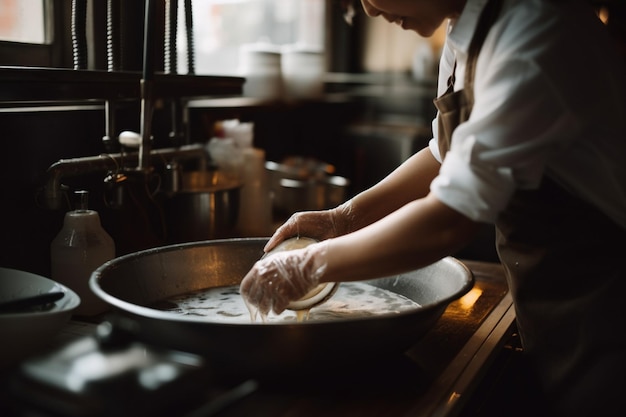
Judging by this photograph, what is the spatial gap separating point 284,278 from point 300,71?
2591 millimetres

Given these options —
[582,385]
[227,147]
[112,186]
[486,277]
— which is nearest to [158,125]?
[227,147]

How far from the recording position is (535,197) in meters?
1.14

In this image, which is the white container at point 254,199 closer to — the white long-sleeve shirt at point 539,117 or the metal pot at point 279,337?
the metal pot at point 279,337

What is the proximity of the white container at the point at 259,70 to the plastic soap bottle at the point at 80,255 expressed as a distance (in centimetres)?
182

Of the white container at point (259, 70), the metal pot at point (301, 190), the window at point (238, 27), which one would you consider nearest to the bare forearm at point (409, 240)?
the metal pot at point (301, 190)

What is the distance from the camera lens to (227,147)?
2.15 metres

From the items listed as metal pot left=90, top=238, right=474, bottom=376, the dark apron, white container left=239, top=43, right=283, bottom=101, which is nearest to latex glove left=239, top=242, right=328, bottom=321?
metal pot left=90, top=238, right=474, bottom=376

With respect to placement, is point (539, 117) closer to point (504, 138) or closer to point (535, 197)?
point (504, 138)

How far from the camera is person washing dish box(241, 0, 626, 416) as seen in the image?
0.97 meters

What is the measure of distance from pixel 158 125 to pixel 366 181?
7.69ft

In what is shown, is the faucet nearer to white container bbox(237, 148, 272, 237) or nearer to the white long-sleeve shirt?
white container bbox(237, 148, 272, 237)

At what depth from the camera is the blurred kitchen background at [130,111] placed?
60.5 inches

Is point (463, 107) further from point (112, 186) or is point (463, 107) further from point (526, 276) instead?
point (112, 186)

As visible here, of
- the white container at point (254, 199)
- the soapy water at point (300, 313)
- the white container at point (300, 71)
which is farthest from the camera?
the white container at point (300, 71)
